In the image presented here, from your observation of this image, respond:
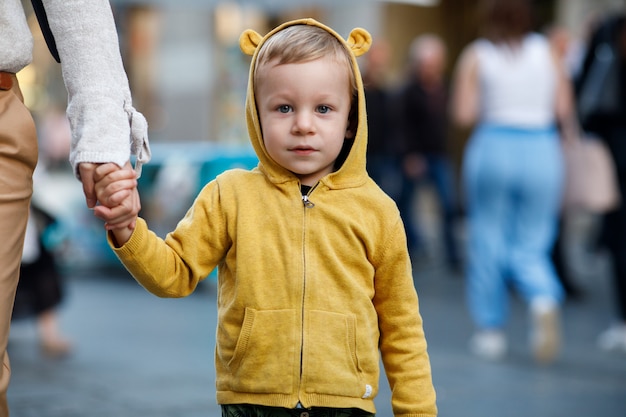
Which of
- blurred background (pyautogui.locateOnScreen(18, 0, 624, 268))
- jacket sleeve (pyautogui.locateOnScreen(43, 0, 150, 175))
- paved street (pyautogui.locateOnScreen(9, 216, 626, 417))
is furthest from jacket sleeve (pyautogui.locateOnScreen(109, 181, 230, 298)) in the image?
blurred background (pyautogui.locateOnScreen(18, 0, 624, 268))

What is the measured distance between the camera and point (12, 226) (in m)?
2.43

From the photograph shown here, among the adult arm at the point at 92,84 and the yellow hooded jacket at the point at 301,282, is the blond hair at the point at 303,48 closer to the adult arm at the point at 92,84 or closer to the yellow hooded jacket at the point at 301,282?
the yellow hooded jacket at the point at 301,282

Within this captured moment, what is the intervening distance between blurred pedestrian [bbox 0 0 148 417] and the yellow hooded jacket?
0.92 ft

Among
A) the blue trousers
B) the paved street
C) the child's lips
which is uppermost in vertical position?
the child's lips

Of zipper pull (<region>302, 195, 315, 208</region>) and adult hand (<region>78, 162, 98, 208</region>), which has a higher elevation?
adult hand (<region>78, 162, 98, 208</region>)

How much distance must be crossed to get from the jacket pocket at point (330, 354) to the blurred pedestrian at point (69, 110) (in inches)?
24.7

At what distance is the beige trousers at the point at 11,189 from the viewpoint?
7.89 ft

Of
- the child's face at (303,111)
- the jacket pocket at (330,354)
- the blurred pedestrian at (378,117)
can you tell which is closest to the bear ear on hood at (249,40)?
the child's face at (303,111)

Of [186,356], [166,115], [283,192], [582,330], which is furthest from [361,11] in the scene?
[283,192]

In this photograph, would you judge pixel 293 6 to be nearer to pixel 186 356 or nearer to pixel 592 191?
pixel 592 191

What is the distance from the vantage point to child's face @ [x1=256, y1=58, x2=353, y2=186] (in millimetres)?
2656

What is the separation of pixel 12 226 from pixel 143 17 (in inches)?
701

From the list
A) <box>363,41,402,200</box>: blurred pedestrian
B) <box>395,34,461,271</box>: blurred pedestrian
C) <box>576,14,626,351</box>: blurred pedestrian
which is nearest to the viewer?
<box>576,14,626,351</box>: blurred pedestrian

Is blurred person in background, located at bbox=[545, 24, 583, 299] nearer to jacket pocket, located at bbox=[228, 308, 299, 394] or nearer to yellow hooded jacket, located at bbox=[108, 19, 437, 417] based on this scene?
yellow hooded jacket, located at bbox=[108, 19, 437, 417]
